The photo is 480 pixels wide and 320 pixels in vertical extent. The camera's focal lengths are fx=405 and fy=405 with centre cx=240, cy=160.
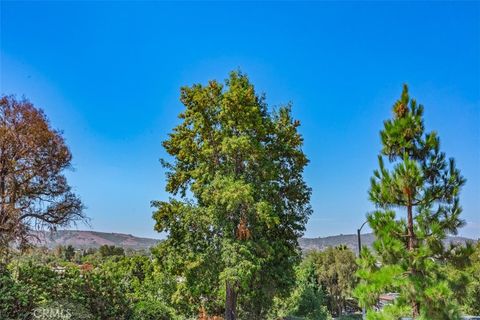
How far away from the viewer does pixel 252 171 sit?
14750 millimetres

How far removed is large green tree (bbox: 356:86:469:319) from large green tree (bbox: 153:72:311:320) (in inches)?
250

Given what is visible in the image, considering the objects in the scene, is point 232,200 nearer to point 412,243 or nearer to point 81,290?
point 81,290

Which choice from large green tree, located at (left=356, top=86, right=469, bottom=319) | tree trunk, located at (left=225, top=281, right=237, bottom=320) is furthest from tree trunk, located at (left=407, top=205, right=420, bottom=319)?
tree trunk, located at (left=225, top=281, right=237, bottom=320)

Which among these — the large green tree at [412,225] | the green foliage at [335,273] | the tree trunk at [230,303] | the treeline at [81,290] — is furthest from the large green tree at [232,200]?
the green foliage at [335,273]

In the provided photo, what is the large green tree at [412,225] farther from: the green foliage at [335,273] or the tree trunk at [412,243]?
the green foliage at [335,273]

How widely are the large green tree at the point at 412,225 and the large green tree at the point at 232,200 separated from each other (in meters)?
6.34

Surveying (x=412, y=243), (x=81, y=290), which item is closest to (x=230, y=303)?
(x=81, y=290)

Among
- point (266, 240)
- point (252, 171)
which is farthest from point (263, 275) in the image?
point (252, 171)

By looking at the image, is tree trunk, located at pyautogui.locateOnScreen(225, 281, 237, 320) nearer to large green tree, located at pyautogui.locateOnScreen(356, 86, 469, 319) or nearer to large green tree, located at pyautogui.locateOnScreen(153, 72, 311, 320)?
large green tree, located at pyautogui.locateOnScreen(153, 72, 311, 320)

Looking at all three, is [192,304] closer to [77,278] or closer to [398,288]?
[77,278]

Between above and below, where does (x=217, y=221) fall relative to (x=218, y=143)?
below

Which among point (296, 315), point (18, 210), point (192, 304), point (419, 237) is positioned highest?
point (18, 210)

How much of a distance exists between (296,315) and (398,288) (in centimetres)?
1975

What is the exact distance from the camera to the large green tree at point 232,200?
44.8 ft
